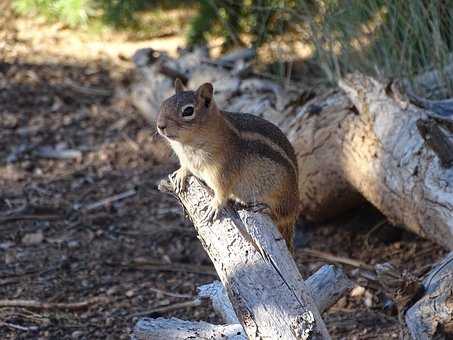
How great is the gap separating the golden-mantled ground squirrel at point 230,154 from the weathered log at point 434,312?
0.72m

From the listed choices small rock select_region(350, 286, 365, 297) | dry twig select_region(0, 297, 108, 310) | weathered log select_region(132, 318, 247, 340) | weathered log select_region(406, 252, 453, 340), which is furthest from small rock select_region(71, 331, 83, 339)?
weathered log select_region(406, 252, 453, 340)

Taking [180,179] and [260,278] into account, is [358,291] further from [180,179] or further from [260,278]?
[260,278]

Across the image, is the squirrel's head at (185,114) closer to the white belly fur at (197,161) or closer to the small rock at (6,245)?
the white belly fur at (197,161)

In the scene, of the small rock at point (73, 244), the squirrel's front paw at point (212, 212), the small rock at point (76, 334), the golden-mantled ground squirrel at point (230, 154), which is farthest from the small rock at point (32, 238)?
the squirrel's front paw at point (212, 212)

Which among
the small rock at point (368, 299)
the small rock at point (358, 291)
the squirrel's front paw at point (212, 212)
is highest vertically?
the squirrel's front paw at point (212, 212)

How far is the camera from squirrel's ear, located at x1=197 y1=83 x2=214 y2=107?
3480mm

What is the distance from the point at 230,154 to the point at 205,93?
0.85 ft

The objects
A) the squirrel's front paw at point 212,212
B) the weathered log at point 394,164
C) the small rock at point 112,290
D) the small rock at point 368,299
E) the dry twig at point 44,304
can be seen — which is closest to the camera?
the squirrel's front paw at point 212,212

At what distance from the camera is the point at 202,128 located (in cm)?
347

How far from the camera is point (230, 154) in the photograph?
3.54 m

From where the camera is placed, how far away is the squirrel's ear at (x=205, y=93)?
3.48 metres

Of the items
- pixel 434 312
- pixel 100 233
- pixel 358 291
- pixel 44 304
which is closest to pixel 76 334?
pixel 44 304

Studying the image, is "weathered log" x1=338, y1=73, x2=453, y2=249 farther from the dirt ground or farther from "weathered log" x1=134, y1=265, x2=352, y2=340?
"weathered log" x1=134, y1=265, x2=352, y2=340

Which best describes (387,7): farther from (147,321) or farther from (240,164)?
(147,321)
